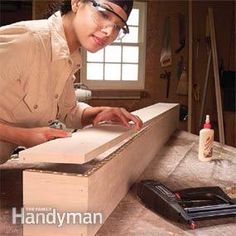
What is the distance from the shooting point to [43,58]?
103 cm

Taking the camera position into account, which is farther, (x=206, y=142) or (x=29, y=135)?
(x=206, y=142)

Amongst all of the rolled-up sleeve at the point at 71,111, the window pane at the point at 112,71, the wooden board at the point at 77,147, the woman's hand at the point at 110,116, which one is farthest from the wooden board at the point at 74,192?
the window pane at the point at 112,71

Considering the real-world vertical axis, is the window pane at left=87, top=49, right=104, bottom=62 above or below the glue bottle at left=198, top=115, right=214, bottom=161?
above

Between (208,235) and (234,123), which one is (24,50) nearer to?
(208,235)

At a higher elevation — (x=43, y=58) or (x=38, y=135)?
(x=43, y=58)

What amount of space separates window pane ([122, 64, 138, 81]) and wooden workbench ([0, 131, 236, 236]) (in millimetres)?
2125

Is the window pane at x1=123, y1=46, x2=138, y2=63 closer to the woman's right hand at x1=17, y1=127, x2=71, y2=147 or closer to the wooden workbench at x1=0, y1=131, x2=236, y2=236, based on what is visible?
the wooden workbench at x1=0, y1=131, x2=236, y2=236

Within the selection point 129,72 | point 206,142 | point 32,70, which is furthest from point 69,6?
point 129,72

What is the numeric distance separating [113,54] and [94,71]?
31cm

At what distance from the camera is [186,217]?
2.70 feet

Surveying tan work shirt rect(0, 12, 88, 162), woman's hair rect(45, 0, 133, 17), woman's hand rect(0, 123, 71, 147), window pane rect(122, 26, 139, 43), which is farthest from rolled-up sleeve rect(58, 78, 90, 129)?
window pane rect(122, 26, 139, 43)

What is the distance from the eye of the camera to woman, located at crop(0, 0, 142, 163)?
0.93 metres

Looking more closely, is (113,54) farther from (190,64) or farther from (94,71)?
(190,64)

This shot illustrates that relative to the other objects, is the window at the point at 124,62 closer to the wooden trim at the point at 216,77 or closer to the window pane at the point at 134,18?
the window pane at the point at 134,18
